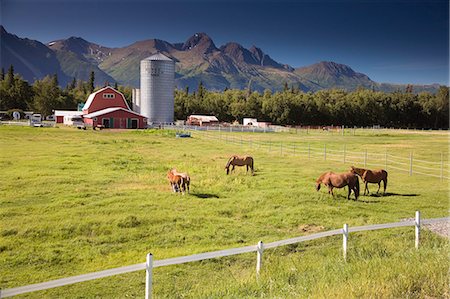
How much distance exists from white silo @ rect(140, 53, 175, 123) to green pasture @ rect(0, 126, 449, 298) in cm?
5422

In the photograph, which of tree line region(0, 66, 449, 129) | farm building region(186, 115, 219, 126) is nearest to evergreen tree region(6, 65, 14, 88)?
tree line region(0, 66, 449, 129)

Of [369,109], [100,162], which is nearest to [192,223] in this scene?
[100,162]

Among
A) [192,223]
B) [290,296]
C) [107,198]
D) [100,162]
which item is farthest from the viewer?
[100,162]

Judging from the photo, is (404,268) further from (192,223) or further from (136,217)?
(136,217)

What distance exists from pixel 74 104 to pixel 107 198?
86.1 m

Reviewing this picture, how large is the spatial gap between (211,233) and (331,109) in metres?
88.9

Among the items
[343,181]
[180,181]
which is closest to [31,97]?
[180,181]

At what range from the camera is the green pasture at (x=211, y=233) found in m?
6.46

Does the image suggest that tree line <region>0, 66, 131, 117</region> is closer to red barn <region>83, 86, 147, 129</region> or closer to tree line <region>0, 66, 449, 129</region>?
tree line <region>0, 66, 449, 129</region>

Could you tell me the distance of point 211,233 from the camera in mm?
10164

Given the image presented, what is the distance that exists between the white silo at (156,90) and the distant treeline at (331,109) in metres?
20.8

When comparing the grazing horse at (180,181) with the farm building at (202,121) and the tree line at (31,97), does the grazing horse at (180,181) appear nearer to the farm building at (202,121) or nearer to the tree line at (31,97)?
the farm building at (202,121)

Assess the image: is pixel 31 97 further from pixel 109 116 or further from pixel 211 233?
pixel 211 233

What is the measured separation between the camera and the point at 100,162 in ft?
72.3
